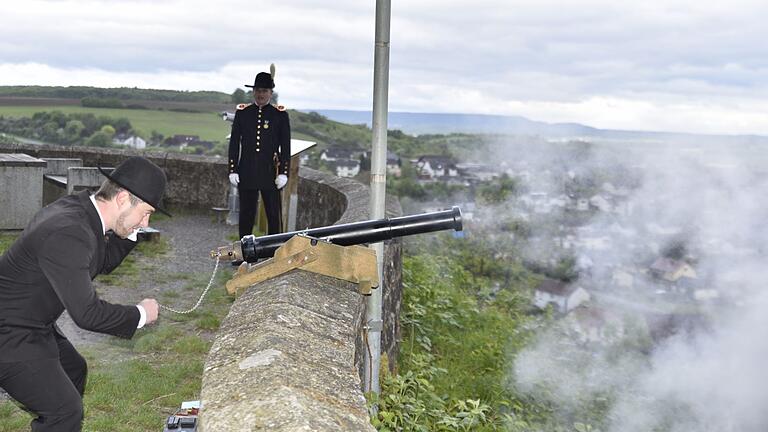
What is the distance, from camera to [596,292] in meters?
28.5

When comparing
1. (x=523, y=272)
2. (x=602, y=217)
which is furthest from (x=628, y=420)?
(x=602, y=217)

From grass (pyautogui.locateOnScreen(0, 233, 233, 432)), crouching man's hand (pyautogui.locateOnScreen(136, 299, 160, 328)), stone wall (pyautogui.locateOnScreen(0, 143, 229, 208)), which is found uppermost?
crouching man's hand (pyautogui.locateOnScreen(136, 299, 160, 328))

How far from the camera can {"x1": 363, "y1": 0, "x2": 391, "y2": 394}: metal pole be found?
485 cm

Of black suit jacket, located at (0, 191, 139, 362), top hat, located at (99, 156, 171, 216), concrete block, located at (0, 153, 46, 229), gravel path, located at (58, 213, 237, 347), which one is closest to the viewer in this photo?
black suit jacket, located at (0, 191, 139, 362)

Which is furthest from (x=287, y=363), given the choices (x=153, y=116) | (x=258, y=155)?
(x=153, y=116)

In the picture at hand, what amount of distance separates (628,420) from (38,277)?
1184 centimetres

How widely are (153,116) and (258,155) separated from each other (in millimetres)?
12695

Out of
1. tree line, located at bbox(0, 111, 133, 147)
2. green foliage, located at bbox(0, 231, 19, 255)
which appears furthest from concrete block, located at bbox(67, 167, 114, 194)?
tree line, located at bbox(0, 111, 133, 147)

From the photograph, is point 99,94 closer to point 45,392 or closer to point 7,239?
point 7,239

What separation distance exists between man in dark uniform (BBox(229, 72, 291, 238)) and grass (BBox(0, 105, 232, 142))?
25.8 ft

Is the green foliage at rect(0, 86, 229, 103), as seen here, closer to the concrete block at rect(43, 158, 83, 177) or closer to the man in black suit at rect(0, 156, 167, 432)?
the concrete block at rect(43, 158, 83, 177)

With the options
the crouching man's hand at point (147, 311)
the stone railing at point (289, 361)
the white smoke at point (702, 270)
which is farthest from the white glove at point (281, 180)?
the white smoke at point (702, 270)

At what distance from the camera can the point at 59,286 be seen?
326 cm

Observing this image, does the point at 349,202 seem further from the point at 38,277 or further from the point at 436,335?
the point at 38,277
